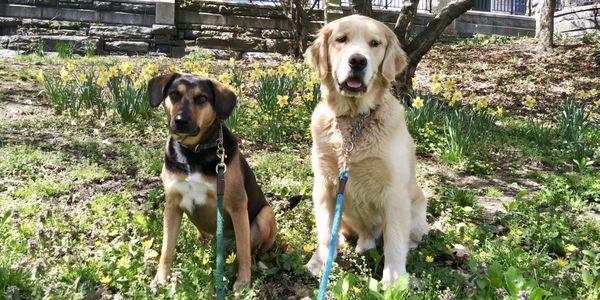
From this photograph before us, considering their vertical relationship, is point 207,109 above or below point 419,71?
below

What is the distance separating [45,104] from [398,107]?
5592mm

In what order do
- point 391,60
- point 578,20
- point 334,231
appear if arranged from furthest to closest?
point 578,20 → point 391,60 → point 334,231

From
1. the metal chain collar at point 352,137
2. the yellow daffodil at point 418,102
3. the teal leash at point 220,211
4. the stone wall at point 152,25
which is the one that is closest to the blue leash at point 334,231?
the metal chain collar at point 352,137

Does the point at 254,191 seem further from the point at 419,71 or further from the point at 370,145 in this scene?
the point at 419,71

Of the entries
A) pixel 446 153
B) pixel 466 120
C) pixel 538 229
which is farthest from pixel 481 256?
pixel 466 120

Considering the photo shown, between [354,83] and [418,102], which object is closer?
[354,83]

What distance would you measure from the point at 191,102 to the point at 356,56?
3.45ft

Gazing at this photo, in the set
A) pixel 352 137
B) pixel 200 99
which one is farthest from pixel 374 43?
pixel 200 99

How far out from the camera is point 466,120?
19.6 feet

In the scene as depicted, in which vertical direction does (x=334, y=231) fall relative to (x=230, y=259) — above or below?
above

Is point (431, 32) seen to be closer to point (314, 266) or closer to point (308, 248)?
point (308, 248)

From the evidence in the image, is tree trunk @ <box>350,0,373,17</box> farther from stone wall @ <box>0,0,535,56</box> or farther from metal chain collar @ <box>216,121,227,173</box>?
stone wall @ <box>0,0,535,56</box>

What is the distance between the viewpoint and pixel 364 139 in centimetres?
316

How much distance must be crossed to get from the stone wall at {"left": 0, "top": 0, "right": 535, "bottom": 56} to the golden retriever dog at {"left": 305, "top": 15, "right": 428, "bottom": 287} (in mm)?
8685
